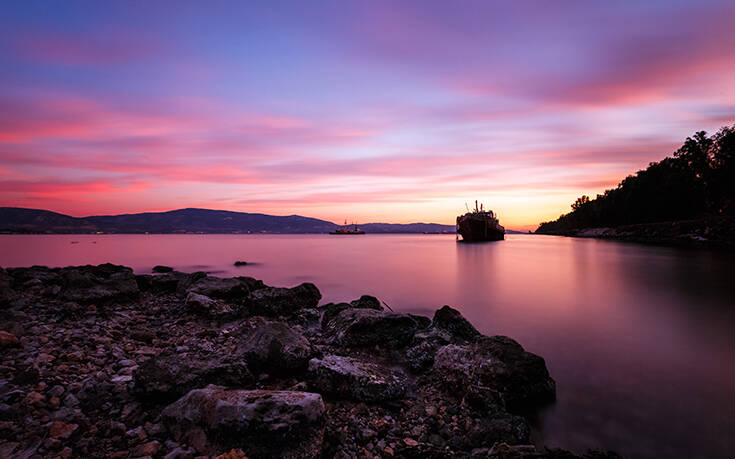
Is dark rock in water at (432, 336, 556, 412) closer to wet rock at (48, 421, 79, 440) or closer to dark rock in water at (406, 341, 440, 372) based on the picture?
dark rock in water at (406, 341, 440, 372)

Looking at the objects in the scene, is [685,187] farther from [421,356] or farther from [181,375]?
[181,375]

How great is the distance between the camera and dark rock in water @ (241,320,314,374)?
5.18 m

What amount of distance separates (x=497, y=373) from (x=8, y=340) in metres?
8.00

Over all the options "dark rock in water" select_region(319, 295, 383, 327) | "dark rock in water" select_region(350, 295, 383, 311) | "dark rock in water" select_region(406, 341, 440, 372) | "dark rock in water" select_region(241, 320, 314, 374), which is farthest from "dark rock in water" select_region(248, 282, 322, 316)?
"dark rock in water" select_region(406, 341, 440, 372)

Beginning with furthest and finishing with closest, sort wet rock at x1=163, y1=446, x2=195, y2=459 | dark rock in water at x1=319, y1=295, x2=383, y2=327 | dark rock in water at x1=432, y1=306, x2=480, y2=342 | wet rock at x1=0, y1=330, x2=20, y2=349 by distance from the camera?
dark rock in water at x1=319, y1=295, x2=383, y2=327
dark rock in water at x1=432, y1=306, x2=480, y2=342
wet rock at x1=0, y1=330, x2=20, y2=349
wet rock at x1=163, y1=446, x2=195, y2=459

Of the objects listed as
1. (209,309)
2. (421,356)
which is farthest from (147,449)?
(209,309)

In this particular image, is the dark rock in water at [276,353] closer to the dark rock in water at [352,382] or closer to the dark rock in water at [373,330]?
the dark rock in water at [352,382]

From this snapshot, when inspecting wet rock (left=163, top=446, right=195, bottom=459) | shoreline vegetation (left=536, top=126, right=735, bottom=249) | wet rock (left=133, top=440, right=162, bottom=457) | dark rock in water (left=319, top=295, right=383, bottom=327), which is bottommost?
dark rock in water (left=319, top=295, right=383, bottom=327)

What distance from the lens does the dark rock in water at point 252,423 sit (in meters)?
3.34

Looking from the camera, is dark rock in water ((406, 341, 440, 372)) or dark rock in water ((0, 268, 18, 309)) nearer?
dark rock in water ((406, 341, 440, 372))

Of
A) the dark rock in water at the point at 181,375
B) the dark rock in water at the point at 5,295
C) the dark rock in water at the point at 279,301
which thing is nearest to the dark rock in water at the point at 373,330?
the dark rock in water at the point at 181,375

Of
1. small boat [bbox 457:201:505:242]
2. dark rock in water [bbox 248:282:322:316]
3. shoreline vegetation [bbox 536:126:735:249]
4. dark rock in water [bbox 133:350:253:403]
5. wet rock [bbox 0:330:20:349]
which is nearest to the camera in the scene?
dark rock in water [bbox 133:350:253:403]

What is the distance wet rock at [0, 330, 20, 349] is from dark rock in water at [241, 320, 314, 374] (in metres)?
3.78

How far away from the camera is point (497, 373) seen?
17.2 ft
